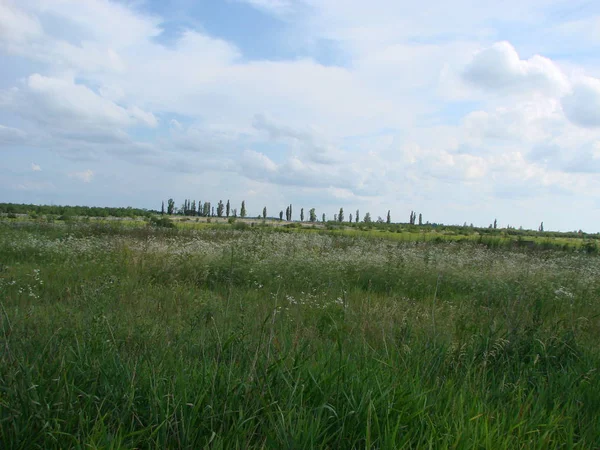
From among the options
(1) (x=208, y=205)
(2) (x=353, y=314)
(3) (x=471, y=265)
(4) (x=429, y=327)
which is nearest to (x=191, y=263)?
(2) (x=353, y=314)

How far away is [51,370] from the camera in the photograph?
9.20 feet

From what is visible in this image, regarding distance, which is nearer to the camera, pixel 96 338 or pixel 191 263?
pixel 96 338

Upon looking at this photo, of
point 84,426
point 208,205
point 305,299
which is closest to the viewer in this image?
point 84,426

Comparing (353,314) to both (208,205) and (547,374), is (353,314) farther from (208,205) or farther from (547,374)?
(208,205)

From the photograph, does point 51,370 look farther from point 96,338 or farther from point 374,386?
point 374,386

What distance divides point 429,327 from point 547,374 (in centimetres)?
134

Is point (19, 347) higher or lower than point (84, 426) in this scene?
higher

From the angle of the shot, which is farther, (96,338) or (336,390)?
(96,338)

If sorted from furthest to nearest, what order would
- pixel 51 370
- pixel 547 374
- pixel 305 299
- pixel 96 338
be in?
pixel 305 299, pixel 547 374, pixel 96 338, pixel 51 370

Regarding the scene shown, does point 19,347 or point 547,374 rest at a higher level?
point 19,347

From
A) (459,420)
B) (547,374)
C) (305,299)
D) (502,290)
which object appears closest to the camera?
(459,420)

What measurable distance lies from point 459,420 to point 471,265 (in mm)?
11483

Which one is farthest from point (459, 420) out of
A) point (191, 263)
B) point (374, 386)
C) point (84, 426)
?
point (191, 263)

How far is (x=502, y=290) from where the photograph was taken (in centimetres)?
804
